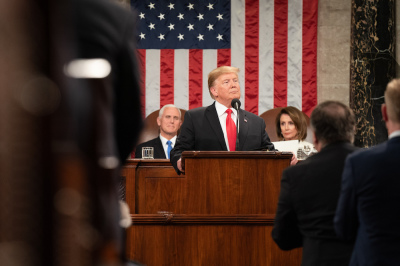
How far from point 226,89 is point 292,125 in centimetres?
169

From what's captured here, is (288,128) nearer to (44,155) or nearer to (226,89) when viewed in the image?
(226,89)

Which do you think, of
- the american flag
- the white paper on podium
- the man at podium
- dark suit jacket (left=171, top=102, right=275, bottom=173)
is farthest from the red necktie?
the american flag

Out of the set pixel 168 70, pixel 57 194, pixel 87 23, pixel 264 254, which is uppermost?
pixel 168 70

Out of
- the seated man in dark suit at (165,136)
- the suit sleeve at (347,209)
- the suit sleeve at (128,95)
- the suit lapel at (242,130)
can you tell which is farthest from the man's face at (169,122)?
the suit sleeve at (128,95)

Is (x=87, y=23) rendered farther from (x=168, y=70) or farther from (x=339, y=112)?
(x=168, y=70)

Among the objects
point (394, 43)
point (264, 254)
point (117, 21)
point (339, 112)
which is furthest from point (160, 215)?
point (394, 43)

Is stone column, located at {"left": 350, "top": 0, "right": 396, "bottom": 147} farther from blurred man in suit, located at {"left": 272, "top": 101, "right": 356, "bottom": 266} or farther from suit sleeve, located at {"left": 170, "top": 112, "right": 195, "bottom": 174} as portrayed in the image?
blurred man in suit, located at {"left": 272, "top": 101, "right": 356, "bottom": 266}

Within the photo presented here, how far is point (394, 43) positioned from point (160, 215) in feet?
19.3

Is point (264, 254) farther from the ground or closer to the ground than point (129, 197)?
closer to the ground

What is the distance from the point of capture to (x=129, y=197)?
180 inches

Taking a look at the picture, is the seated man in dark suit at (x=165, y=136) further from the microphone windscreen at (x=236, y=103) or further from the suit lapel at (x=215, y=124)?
the microphone windscreen at (x=236, y=103)

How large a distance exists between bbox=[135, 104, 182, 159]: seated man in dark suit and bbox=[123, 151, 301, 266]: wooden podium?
2963mm

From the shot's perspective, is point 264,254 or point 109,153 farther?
point 264,254

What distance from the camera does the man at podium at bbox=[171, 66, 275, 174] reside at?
502 cm
